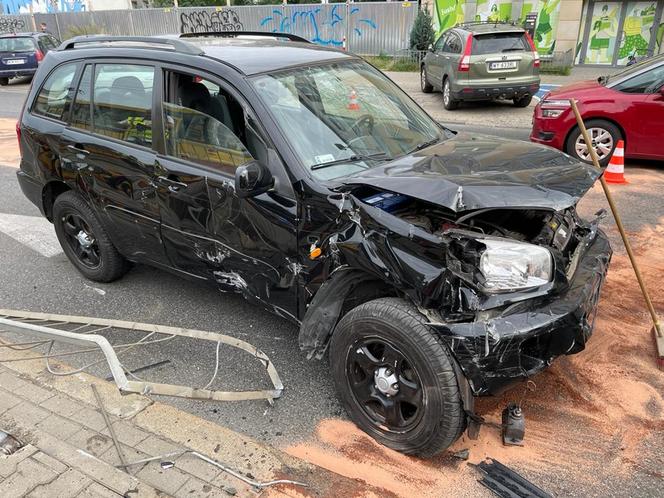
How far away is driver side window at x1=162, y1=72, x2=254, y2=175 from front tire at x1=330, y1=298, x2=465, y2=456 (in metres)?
1.29

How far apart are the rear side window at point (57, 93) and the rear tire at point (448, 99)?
9111 millimetres

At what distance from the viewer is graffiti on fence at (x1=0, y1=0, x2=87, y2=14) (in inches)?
1350

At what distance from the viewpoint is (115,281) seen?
469cm

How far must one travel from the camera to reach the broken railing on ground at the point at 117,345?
3.12m

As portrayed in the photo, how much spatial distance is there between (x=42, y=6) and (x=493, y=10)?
99.5ft

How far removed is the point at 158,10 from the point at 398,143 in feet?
87.4

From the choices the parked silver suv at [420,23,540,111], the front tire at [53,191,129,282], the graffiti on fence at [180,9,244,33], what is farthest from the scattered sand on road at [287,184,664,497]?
the graffiti on fence at [180,9,244,33]

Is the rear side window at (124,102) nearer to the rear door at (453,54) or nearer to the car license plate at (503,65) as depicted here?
the rear door at (453,54)

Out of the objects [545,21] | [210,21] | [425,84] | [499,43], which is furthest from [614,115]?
[210,21]

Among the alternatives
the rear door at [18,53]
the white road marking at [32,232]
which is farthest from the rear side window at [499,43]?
Answer: the rear door at [18,53]

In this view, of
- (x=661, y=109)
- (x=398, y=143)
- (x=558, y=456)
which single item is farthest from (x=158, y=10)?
(x=558, y=456)

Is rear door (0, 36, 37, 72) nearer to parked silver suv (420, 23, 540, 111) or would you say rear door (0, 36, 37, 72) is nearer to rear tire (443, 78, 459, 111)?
rear tire (443, 78, 459, 111)

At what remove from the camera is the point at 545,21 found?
18578 millimetres

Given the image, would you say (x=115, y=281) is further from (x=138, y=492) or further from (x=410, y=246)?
(x=410, y=246)
